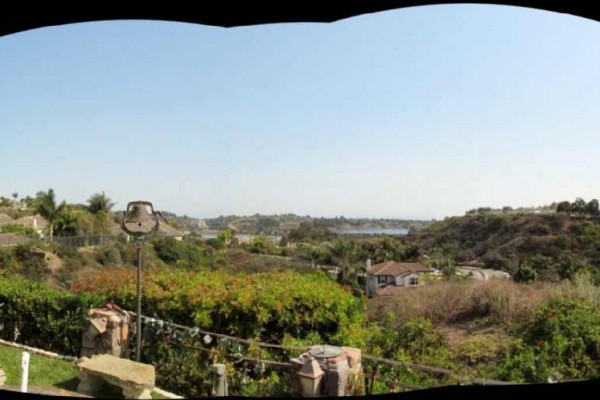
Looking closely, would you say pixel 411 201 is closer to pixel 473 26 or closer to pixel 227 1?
pixel 473 26

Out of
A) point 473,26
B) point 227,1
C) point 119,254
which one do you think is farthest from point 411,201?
point 119,254

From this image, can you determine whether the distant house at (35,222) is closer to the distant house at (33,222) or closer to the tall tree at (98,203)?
the distant house at (33,222)

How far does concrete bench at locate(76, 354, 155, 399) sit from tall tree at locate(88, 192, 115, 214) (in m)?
9.82

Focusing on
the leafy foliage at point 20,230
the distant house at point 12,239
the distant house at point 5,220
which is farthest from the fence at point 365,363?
the leafy foliage at point 20,230

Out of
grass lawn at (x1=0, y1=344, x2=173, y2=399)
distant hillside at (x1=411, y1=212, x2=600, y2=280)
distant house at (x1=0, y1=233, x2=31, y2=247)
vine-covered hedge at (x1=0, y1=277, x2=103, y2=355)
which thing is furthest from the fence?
distant house at (x1=0, y1=233, x2=31, y2=247)

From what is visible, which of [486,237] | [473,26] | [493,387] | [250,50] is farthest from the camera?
[486,237]

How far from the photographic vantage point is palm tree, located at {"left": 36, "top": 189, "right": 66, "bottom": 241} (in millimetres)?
13891

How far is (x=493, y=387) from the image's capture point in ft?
5.25

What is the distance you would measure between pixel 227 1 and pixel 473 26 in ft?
6.41

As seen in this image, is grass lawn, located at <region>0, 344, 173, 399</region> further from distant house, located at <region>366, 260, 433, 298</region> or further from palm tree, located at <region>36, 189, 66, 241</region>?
palm tree, located at <region>36, 189, 66, 241</region>

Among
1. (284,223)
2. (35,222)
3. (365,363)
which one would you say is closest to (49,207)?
(35,222)

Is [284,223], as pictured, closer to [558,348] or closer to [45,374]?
[45,374]

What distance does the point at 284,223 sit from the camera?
6.41m

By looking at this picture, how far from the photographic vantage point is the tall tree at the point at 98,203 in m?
12.5
